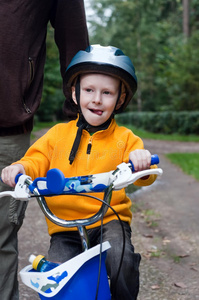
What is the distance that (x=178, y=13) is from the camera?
108ft

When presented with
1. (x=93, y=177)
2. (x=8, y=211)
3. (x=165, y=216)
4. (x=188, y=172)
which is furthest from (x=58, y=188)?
(x=188, y=172)

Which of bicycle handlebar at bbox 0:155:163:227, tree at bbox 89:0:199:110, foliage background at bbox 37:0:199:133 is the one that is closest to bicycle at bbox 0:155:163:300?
bicycle handlebar at bbox 0:155:163:227

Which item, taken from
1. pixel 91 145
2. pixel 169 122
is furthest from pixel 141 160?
pixel 169 122

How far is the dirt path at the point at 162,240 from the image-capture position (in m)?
3.55

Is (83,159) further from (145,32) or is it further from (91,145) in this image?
(145,32)

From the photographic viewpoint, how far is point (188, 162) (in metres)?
10.2

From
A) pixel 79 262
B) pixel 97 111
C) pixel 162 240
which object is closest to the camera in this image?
pixel 79 262

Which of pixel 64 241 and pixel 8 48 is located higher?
pixel 8 48

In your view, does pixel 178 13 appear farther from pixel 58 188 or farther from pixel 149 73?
pixel 58 188

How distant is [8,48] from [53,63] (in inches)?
642

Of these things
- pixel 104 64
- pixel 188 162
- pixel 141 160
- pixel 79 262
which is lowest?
pixel 188 162

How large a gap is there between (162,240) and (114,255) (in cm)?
289

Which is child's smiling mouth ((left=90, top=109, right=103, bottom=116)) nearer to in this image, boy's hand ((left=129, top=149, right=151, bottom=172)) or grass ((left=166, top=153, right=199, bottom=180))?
boy's hand ((left=129, top=149, right=151, bottom=172))

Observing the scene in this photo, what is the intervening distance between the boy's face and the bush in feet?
59.2
